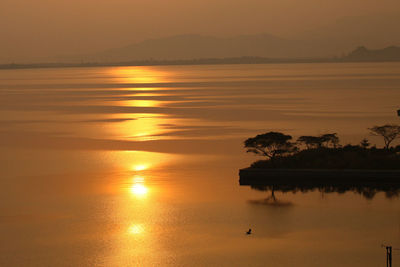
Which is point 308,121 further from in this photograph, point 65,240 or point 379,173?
point 65,240

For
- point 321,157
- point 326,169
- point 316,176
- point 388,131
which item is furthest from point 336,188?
point 388,131

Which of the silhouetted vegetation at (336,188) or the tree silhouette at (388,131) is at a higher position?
the tree silhouette at (388,131)

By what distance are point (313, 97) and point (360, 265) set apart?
88.6 meters

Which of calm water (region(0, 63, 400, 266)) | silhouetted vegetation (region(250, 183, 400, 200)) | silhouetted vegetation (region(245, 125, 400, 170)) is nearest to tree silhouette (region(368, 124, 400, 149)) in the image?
calm water (region(0, 63, 400, 266))

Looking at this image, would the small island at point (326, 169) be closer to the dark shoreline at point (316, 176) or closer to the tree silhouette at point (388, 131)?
the dark shoreline at point (316, 176)

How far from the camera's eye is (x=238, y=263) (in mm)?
Answer: 27031

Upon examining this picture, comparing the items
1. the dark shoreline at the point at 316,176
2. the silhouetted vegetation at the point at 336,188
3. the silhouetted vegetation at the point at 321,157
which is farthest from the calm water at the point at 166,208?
the silhouetted vegetation at the point at 321,157

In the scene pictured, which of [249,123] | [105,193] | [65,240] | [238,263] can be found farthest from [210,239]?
[249,123]

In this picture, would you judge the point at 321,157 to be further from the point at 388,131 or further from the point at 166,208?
the point at 166,208

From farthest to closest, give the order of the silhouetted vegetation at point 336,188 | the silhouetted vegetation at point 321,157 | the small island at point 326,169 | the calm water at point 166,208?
the silhouetted vegetation at point 321,157, the small island at point 326,169, the silhouetted vegetation at point 336,188, the calm water at point 166,208

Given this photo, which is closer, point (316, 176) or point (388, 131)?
point (316, 176)

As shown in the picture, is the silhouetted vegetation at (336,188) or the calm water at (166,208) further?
the silhouetted vegetation at (336,188)

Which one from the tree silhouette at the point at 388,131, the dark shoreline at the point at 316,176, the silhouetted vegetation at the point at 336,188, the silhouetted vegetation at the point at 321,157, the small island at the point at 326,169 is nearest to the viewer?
the silhouetted vegetation at the point at 336,188

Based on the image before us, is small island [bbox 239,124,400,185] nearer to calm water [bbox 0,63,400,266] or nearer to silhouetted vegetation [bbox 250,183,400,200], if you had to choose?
silhouetted vegetation [bbox 250,183,400,200]
